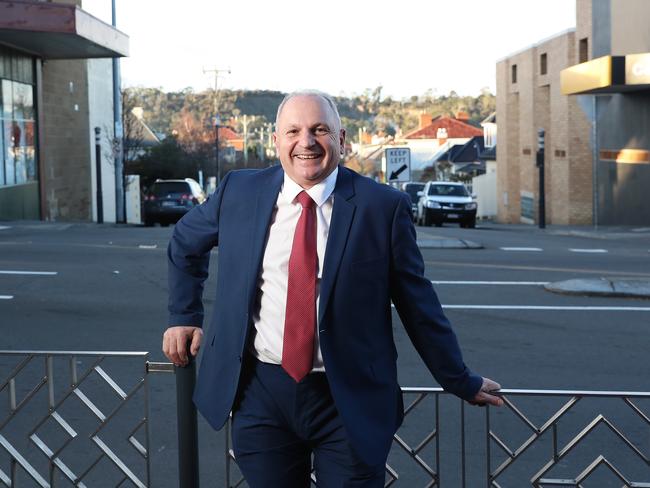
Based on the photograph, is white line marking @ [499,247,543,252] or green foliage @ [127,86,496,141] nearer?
white line marking @ [499,247,543,252]

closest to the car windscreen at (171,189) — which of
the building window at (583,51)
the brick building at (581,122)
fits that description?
the brick building at (581,122)

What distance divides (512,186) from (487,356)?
151ft

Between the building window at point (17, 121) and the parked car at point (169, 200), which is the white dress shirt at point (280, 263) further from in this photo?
the parked car at point (169, 200)

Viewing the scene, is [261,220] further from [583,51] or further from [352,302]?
[583,51]

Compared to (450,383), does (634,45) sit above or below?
above

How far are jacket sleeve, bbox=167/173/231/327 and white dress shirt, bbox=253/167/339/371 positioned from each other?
0.94ft

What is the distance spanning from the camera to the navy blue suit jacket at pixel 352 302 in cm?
378

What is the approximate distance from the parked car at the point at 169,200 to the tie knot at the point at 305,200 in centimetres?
3196

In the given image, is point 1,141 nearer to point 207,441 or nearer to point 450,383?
point 207,441

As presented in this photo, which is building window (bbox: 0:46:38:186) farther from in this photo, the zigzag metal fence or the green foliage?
the green foliage

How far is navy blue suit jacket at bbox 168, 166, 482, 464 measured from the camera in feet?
12.4

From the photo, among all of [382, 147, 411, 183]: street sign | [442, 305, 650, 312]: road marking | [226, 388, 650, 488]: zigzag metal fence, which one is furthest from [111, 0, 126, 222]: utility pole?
[226, 388, 650, 488]: zigzag metal fence

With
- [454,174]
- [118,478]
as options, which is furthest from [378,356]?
[454,174]

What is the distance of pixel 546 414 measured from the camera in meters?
8.64
